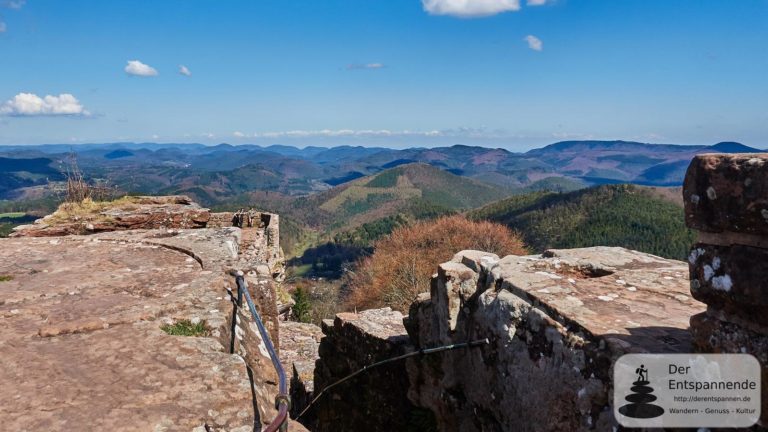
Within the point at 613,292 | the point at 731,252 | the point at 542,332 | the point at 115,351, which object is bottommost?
the point at 542,332

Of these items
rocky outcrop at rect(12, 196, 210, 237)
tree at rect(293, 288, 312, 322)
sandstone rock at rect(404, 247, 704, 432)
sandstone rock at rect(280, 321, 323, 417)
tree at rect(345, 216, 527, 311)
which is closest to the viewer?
sandstone rock at rect(404, 247, 704, 432)

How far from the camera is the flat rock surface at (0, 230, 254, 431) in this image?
2.79 m

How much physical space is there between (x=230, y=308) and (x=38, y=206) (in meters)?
225

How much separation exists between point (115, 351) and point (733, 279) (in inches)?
175

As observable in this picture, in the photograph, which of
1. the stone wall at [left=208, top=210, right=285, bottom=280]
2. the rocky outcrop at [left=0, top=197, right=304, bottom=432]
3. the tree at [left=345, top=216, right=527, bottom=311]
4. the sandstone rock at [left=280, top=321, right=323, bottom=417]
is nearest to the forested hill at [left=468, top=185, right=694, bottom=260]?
the tree at [left=345, top=216, right=527, bottom=311]

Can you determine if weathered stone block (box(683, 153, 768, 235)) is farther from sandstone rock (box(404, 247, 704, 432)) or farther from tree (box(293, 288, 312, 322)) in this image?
tree (box(293, 288, 312, 322))

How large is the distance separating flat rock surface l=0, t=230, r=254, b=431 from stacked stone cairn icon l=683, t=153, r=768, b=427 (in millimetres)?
3179

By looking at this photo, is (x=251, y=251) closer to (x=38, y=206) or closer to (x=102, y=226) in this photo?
(x=102, y=226)

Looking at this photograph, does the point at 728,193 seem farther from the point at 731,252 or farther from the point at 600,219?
the point at 600,219

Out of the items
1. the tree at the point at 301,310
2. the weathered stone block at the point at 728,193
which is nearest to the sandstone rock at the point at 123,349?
the weathered stone block at the point at 728,193

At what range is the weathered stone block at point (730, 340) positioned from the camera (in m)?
2.76

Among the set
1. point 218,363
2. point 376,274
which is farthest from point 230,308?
point 376,274

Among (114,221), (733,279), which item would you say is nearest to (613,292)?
(733,279)

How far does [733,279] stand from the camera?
2.87 meters
